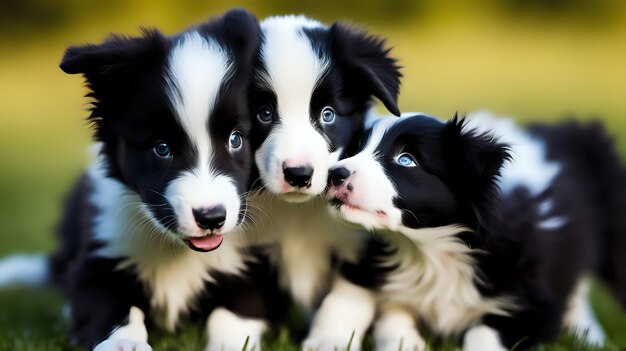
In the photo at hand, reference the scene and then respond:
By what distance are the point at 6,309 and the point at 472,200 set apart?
2.52 metres

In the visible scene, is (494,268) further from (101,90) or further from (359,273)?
(101,90)

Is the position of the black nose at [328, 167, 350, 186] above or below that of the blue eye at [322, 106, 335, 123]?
below

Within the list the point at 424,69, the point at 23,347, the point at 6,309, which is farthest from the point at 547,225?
the point at 424,69

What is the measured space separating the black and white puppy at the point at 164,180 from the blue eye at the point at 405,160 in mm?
547

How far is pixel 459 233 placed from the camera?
3.20 meters

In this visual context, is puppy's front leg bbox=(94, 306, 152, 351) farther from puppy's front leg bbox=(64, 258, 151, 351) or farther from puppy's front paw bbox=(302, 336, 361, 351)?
puppy's front paw bbox=(302, 336, 361, 351)

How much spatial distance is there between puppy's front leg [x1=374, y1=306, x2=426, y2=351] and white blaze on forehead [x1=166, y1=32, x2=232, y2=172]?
1022 millimetres

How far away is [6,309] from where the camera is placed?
427 centimetres

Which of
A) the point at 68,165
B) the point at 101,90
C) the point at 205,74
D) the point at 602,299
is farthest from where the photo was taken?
the point at 68,165

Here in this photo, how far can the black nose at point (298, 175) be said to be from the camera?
2840 millimetres

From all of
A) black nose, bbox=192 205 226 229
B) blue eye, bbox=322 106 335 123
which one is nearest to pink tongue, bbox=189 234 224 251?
black nose, bbox=192 205 226 229

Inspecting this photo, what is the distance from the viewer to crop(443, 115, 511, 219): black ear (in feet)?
10.0

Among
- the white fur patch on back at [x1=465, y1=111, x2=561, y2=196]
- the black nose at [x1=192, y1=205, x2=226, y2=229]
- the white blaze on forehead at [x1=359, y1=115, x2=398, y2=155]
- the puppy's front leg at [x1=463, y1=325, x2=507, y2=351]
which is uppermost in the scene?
the white blaze on forehead at [x1=359, y1=115, x2=398, y2=155]

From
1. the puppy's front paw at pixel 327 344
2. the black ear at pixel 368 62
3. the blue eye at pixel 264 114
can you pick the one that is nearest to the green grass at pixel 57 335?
the puppy's front paw at pixel 327 344
